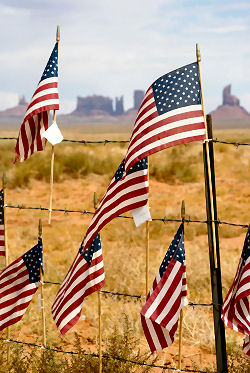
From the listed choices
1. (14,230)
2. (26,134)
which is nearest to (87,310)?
(26,134)

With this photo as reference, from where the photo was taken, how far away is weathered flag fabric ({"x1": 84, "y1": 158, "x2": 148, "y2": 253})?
16.8ft

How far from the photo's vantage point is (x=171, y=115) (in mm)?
4836

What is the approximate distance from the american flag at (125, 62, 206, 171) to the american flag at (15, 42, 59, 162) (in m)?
1.25

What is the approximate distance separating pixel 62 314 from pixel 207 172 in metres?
1.95

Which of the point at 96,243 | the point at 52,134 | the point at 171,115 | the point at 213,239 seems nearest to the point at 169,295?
the point at 213,239

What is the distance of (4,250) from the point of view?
6234 mm

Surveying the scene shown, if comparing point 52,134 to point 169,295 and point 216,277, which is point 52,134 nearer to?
point 169,295

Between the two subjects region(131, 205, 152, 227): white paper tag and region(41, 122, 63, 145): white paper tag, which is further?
region(41, 122, 63, 145): white paper tag

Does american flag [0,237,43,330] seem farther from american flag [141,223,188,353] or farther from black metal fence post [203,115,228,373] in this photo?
black metal fence post [203,115,228,373]

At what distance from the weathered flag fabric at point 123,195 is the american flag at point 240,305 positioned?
0.97m

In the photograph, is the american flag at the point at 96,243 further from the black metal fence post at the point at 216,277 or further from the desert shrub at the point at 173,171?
the desert shrub at the point at 173,171

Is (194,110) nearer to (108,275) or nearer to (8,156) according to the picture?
(108,275)

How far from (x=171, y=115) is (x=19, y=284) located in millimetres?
2475

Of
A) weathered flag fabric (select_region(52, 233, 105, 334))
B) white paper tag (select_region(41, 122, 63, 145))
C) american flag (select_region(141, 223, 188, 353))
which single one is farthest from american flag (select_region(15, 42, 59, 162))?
american flag (select_region(141, 223, 188, 353))
